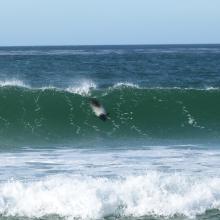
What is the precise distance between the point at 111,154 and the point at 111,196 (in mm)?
4595

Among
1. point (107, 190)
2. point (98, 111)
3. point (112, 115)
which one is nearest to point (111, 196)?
point (107, 190)

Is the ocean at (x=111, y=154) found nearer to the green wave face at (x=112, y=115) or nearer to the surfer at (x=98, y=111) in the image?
the green wave face at (x=112, y=115)

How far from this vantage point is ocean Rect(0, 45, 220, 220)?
11211mm

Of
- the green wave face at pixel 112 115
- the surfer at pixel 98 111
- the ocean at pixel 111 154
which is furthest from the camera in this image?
the green wave face at pixel 112 115

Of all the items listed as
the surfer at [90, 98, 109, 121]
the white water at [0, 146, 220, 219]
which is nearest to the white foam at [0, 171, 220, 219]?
the white water at [0, 146, 220, 219]

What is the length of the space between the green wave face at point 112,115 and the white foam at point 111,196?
675 cm

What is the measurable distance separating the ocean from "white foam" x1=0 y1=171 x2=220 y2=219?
2cm

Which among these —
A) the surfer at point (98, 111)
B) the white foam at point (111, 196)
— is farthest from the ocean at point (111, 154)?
the surfer at point (98, 111)

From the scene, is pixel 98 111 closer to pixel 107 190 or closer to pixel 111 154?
pixel 111 154

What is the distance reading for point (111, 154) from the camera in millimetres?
16047

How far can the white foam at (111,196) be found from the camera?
1109 cm

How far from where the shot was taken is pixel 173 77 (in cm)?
4138

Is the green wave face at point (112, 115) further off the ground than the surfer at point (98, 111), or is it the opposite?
the surfer at point (98, 111)

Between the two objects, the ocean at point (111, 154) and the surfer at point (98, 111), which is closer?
the ocean at point (111, 154)
